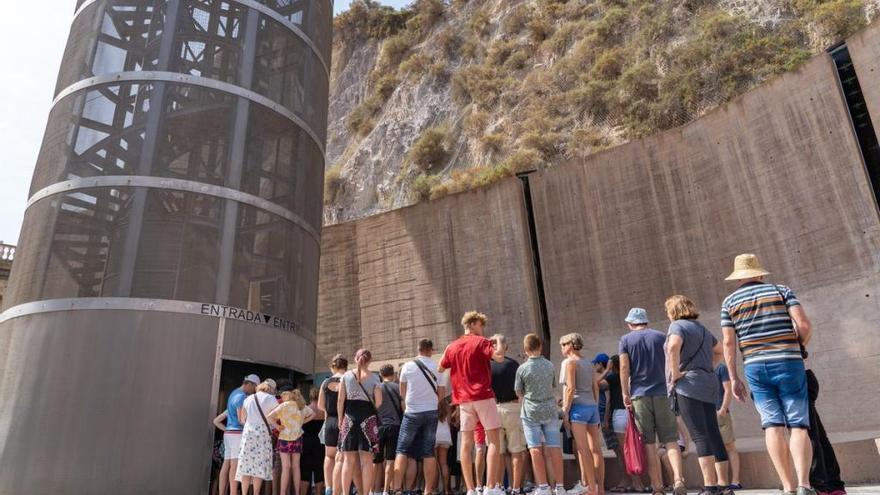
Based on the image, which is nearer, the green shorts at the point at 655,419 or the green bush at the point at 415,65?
the green shorts at the point at 655,419

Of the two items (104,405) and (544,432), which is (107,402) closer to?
(104,405)

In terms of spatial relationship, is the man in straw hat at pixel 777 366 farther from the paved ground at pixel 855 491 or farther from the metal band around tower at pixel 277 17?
the metal band around tower at pixel 277 17

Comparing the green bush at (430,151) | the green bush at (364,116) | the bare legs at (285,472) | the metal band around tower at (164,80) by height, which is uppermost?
the green bush at (364,116)

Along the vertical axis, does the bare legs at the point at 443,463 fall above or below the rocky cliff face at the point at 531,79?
below

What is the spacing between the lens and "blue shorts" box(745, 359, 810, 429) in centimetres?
404

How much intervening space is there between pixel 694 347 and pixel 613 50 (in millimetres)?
24614

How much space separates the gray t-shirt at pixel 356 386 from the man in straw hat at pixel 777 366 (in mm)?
3716

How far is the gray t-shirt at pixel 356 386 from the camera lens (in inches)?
264

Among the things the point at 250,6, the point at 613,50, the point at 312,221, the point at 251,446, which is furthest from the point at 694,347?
A: the point at 613,50

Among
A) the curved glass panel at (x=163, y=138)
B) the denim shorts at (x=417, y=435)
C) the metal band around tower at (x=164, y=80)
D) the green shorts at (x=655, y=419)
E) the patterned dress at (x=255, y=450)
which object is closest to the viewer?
the green shorts at (x=655, y=419)

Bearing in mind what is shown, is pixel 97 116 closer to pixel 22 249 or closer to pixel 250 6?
pixel 22 249

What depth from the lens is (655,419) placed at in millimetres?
5504

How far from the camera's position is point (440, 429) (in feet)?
25.0

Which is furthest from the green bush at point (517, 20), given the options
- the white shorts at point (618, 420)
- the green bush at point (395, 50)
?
the white shorts at point (618, 420)
